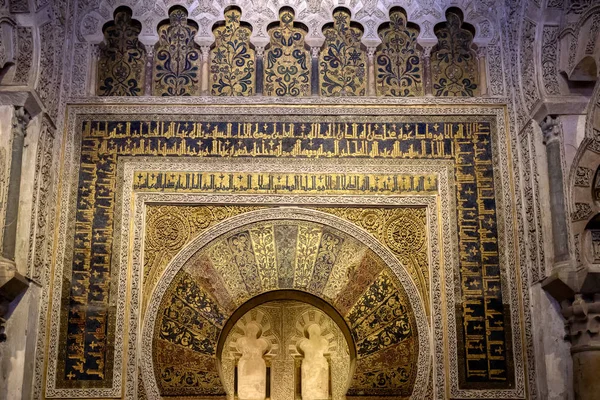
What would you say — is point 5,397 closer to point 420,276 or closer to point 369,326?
point 369,326

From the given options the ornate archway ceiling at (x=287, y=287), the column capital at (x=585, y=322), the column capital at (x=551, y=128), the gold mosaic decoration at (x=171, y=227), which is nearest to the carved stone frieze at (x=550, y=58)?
the column capital at (x=551, y=128)

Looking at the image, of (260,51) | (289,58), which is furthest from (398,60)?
(260,51)

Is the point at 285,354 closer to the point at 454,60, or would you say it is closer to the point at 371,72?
the point at 371,72

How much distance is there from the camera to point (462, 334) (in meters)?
6.49

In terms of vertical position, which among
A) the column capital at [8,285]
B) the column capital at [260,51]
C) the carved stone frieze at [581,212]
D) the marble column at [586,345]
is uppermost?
the column capital at [260,51]

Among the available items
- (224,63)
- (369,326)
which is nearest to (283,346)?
(369,326)

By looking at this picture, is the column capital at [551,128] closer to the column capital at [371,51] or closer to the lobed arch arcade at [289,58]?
the lobed arch arcade at [289,58]

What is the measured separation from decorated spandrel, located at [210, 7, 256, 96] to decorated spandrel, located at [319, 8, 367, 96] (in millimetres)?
655

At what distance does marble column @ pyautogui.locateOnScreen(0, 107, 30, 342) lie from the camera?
590 cm

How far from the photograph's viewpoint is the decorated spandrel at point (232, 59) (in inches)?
283

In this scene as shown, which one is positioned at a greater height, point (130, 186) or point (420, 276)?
point (130, 186)

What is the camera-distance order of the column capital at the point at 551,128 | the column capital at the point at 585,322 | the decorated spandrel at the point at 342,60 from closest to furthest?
the column capital at the point at 585,322
the column capital at the point at 551,128
the decorated spandrel at the point at 342,60

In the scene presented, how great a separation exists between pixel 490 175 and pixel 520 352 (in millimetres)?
1512

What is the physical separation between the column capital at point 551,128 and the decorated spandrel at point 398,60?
1161mm
